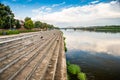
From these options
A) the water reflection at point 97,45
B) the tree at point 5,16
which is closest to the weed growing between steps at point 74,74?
the water reflection at point 97,45

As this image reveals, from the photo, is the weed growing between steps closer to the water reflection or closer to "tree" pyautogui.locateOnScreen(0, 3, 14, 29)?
the water reflection

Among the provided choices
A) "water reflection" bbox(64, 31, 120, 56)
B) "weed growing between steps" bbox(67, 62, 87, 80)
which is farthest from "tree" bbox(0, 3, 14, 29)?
"weed growing between steps" bbox(67, 62, 87, 80)


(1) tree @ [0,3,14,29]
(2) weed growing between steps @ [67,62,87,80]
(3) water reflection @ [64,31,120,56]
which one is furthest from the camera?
(1) tree @ [0,3,14,29]

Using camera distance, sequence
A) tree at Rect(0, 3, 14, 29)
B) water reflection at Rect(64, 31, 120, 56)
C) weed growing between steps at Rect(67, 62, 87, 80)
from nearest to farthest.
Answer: weed growing between steps at Rect(67, 62, 87, 80), water reflection at Rect(64, 31, 120, 56), tree at Rect(0, 3, 14, 29)

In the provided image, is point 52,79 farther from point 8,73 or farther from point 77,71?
point 77,71

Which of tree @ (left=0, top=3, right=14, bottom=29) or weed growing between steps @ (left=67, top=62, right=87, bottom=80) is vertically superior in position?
tree @ (left=0, top=3, right=14, bottom=29)

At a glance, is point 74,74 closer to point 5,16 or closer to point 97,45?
point 97,45

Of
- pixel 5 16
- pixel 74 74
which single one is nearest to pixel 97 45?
pixel 74 74

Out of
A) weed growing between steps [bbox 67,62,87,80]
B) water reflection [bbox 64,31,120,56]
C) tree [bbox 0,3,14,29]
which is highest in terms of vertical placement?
tree [bbox 0,3,14,29]

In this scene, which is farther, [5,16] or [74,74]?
[5,16]

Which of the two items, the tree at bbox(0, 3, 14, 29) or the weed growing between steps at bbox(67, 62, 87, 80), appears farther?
the tree at bbox(0, 3, 14, 29)

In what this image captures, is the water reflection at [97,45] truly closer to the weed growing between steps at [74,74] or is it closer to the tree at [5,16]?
the weed growing between steps at [74,74]

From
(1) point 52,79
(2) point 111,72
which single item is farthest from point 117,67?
(1) point 52,79

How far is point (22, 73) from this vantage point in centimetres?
1091
